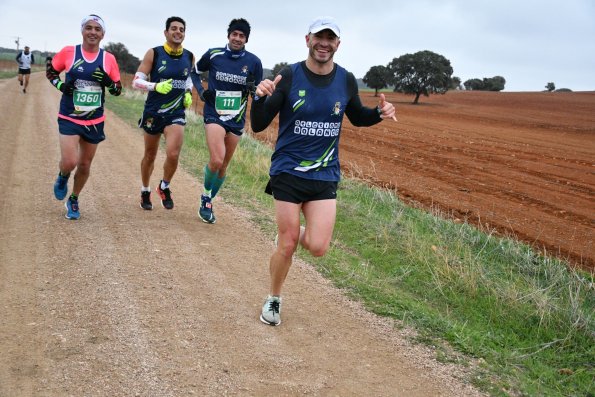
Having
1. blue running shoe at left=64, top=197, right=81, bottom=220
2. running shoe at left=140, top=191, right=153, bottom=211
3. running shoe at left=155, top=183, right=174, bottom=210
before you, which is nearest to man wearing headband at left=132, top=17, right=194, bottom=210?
running shoe at left=155, top=183, right=174, bottom=210

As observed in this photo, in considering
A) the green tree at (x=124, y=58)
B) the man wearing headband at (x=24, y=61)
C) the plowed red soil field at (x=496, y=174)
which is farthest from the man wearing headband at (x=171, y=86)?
the green tree at (x=124, y=58)

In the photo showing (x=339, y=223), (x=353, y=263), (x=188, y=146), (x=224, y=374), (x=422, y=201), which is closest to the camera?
(x=224, y=374)

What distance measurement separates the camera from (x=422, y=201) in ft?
38.5

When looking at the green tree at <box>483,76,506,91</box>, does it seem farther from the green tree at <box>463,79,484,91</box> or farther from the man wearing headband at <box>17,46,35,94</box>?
the man wearing headband at <box>17,46,35,94</box>

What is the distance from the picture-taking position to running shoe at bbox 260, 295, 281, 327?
474cm

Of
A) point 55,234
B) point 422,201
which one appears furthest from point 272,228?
point 422,201

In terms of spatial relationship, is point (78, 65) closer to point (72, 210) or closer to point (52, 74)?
point (52, 74)

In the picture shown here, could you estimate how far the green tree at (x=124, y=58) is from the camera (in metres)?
71.9

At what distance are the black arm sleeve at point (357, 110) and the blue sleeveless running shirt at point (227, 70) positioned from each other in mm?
2619

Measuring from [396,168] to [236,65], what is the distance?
9.40 metres

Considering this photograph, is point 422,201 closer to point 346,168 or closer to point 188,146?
point 346,168

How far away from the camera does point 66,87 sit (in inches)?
268

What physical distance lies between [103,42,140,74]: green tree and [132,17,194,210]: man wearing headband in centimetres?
6593

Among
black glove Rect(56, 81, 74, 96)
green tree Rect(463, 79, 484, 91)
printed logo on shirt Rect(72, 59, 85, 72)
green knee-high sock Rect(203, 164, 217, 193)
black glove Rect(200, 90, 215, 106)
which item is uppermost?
green tree Rect(463, 79, 484, 91)
